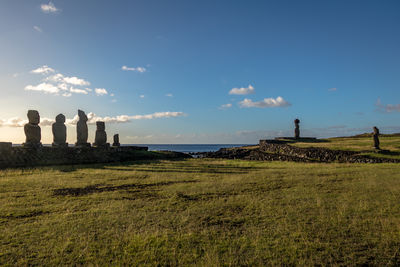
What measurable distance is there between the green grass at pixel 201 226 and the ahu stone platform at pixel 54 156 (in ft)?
41.2

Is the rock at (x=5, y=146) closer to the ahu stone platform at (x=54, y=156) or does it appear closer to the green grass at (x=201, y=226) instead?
the ahu stone platform at (x=54, y=156)

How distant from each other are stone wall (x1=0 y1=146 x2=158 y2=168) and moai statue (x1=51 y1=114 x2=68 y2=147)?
1.54 m

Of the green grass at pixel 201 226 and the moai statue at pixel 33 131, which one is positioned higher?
the moai statue at pixel 33 131

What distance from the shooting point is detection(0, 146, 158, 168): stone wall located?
24961mm

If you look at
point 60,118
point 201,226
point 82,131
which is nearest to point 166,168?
point 82,131

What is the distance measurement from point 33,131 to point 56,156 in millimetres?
3410

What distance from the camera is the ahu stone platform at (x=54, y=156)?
2495 cm

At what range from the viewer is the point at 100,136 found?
3628cm

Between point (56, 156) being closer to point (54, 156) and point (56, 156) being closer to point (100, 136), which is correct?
point (54, 156)

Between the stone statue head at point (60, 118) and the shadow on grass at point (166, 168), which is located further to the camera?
the stone statue head at point (60, 118)

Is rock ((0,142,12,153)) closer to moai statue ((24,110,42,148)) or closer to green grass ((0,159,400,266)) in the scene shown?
moai statue ((24,110,42,148))

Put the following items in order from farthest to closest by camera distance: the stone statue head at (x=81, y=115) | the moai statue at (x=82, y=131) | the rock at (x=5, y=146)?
the stone statue head at (x=81, y=115)
the moai statue at (x=82, y=131)
the rock at (x=5, y=146)

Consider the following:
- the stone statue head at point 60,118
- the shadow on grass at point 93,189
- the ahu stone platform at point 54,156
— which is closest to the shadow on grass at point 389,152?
the shadow on grass at point 93,189

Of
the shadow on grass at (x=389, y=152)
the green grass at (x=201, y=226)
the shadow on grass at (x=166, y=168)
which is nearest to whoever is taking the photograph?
the green grass at (x=201, y=226)
